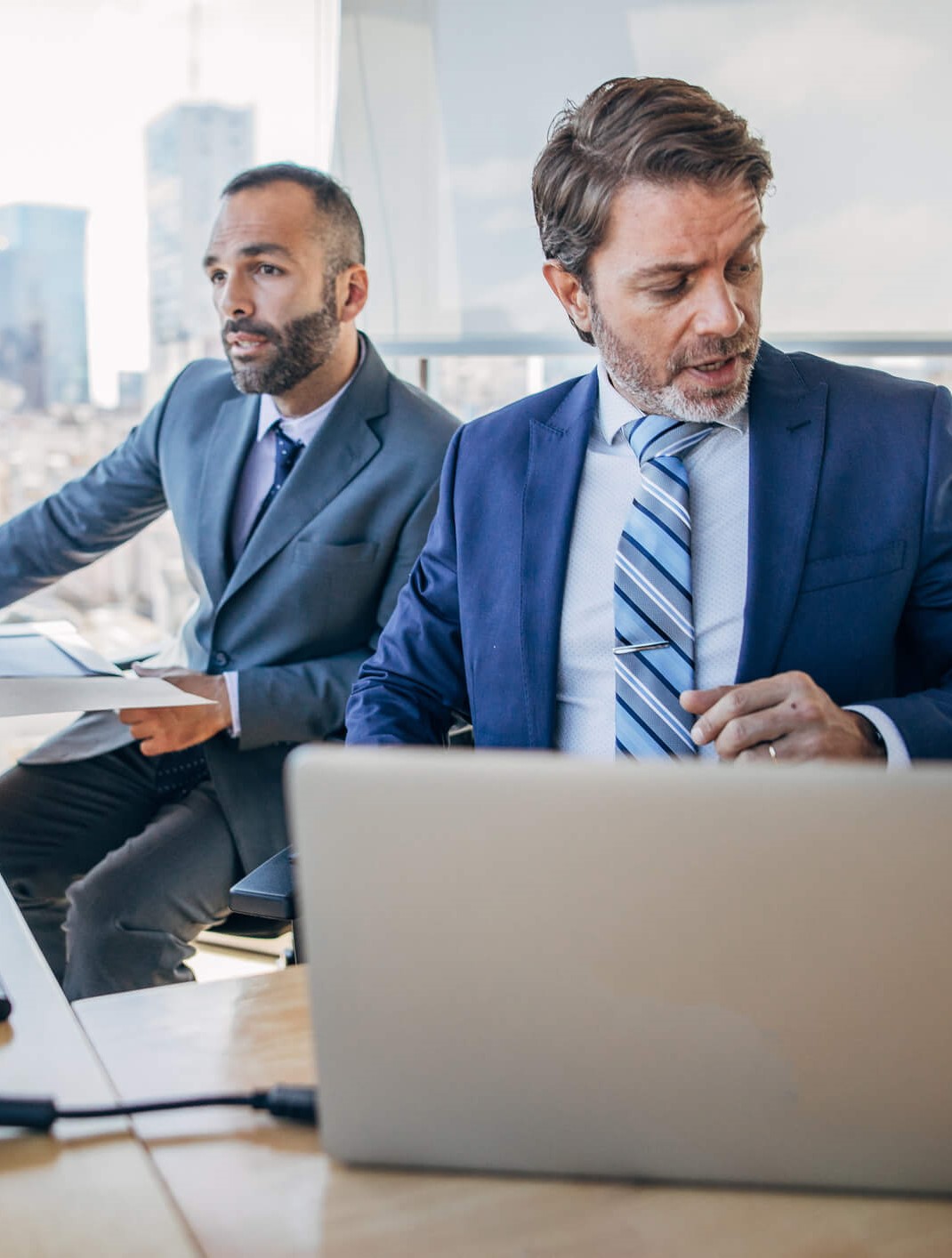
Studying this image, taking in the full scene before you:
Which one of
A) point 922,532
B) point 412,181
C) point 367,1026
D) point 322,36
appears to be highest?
point 322,36

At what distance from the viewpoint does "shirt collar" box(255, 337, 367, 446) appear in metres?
2.21

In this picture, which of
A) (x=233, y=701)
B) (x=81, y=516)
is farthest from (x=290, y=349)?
(x=233, y=701)

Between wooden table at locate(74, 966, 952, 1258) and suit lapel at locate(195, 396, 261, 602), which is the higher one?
suit lapel at locate(195, 396, 261, 602)

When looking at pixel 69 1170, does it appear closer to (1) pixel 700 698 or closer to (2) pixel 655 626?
(1) pixel 700 698

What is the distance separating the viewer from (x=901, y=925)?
0.59 metres

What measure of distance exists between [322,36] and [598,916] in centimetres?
253

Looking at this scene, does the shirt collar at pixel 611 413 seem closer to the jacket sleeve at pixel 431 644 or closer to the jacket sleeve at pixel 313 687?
the jacket sleeve at pixel 431 644

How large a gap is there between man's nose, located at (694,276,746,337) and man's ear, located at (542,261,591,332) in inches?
8.5

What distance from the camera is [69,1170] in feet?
2.34

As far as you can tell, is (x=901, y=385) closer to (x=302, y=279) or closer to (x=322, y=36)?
(x=302, y=279)

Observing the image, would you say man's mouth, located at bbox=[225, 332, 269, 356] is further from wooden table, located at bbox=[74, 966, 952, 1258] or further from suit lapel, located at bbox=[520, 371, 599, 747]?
wooden table, located at bbox=[74, 966, 952, 1258]

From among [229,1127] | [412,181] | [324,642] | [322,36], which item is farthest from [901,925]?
[322,36]

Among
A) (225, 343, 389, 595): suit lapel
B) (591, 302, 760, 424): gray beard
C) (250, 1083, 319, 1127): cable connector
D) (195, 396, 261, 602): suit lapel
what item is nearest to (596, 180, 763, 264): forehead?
(591, 302, 760, 424): gray beard

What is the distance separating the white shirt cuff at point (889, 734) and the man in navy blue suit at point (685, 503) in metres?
0.05
